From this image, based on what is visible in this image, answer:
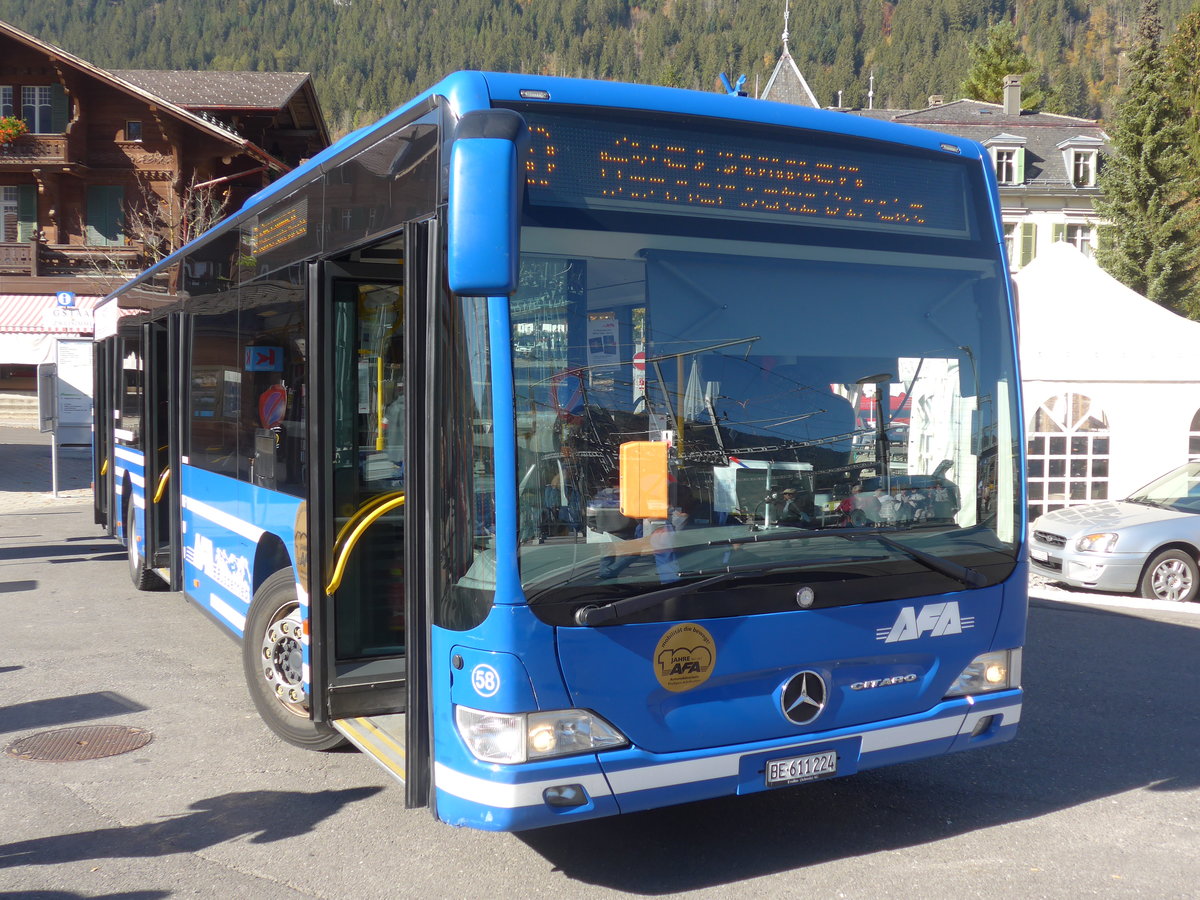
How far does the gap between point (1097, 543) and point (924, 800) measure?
713cm

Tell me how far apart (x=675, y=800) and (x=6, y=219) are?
41443 mm

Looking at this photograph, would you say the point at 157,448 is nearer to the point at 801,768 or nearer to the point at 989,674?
the point at 801,768

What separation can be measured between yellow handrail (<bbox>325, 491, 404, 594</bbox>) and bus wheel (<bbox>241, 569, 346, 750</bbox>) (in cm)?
59

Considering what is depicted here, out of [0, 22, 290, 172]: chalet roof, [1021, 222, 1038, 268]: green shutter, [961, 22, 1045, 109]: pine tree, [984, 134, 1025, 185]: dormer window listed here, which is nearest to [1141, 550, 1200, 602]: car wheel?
[0, 22, 290, 172]: chalet roof

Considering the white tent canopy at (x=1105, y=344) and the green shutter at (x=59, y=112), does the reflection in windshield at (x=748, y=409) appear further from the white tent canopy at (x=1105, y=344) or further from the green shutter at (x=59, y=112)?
the green shutter at (x=59, y=112)

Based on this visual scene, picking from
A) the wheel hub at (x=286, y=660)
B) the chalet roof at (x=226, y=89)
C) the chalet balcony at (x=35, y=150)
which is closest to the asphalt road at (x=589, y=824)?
the wheel hub at (x=286, y=660)

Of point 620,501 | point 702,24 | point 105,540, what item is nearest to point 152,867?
point 620,501

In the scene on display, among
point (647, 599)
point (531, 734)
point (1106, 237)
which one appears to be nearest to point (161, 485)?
point (531, 734)

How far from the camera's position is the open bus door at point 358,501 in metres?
5.27

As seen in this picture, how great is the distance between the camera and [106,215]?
1537 inches

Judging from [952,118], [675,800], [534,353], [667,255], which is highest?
[952,118]

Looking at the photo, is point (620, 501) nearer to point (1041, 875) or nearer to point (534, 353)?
point (534, 353)

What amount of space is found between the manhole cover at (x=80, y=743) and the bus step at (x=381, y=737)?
5.17ft

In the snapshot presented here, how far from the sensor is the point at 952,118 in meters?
56.8
